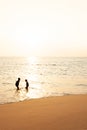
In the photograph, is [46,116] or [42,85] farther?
[42,85]

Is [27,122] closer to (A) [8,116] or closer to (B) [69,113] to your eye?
(A) [8,116]

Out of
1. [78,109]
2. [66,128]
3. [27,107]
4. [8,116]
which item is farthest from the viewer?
[27,107]

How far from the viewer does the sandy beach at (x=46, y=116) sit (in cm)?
979

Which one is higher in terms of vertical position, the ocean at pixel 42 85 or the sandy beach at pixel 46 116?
the sandy beach at pixel 46 116

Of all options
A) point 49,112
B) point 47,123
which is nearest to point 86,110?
point 49,112

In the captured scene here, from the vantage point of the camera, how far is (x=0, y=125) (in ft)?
33.5

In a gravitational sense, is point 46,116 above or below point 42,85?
above

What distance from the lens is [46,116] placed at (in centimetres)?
1134

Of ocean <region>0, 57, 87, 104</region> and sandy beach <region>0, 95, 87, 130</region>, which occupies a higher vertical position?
sandy beach <region>0, 95, 87, 130</region>

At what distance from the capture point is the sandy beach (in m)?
9.79

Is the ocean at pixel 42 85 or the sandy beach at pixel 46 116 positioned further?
the ocean at pixel 42 85

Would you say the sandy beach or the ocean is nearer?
the sandy beach

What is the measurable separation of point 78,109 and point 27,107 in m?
2.75

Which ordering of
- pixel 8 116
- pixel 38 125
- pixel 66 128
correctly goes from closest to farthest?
pixel 66 128 → pixel 38 125 → pixel 8 116
